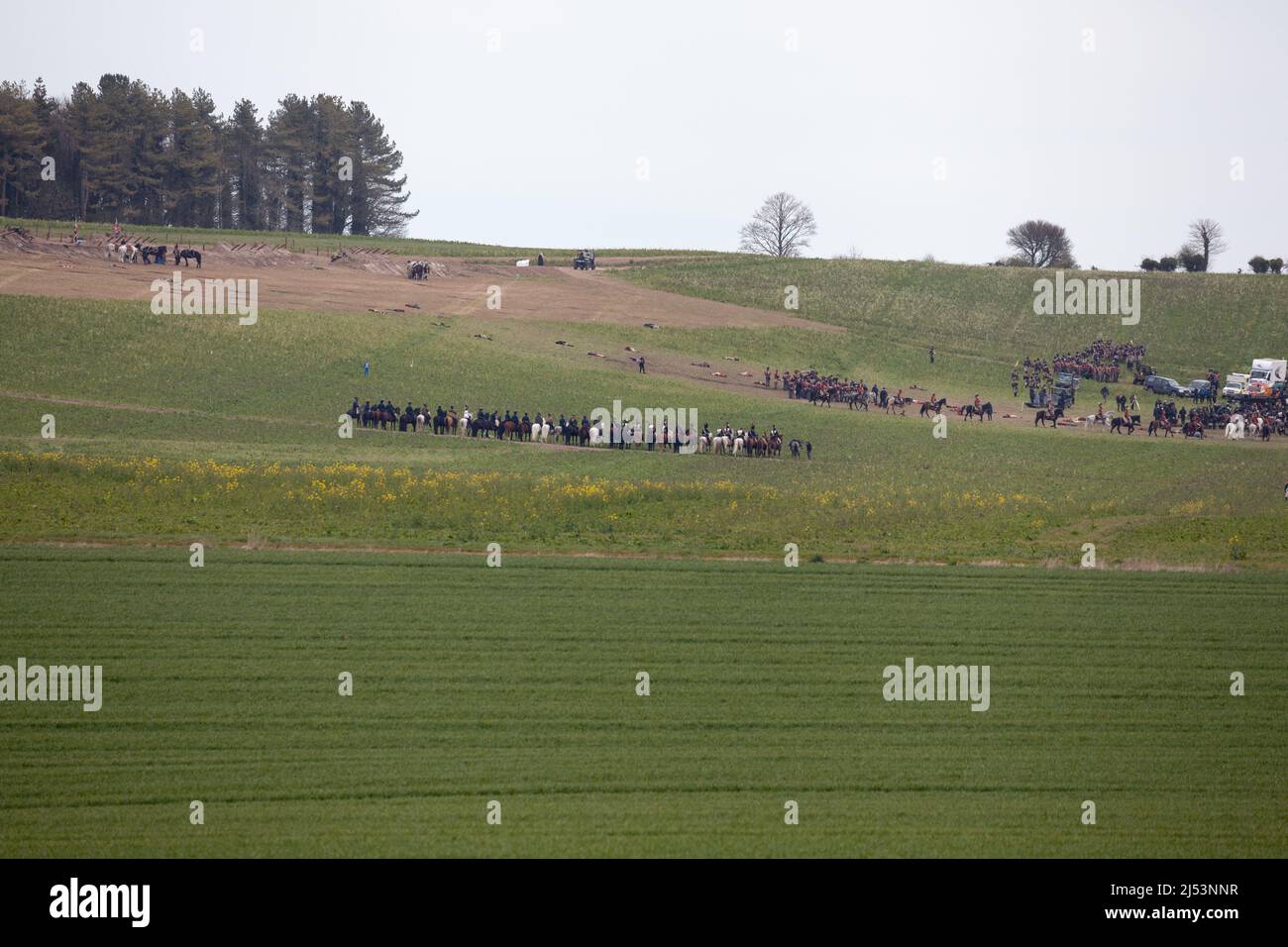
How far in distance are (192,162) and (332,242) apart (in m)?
23.5

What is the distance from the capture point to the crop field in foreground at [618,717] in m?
16.1

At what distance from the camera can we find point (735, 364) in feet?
283

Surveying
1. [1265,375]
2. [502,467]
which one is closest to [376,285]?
[502,467]

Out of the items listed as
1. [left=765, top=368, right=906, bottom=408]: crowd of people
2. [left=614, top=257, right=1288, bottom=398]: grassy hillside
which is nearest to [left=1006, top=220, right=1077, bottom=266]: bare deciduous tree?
[left=614, top=257, right=1288, bottom=398]: grassy hillside

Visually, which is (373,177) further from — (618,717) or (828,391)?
(618,717)

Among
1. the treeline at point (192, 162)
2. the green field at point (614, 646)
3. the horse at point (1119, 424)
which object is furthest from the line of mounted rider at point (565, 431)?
the treeline at point (192, 162)

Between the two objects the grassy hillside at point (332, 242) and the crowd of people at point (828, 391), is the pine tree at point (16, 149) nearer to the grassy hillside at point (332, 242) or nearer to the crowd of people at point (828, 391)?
Answer: the grassy hillside at point (332, 242)

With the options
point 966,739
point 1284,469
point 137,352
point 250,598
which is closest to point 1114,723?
point 966,739

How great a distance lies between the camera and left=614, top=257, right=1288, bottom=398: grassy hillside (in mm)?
93500

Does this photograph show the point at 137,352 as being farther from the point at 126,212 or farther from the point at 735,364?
the point at 126,212

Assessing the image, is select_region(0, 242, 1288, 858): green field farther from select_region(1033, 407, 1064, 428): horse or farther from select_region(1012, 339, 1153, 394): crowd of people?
select_region(1012, 339, 1153, 394): crowd of people

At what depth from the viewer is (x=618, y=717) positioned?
66.8 ft

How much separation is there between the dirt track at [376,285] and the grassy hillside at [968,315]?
5368 millimetres

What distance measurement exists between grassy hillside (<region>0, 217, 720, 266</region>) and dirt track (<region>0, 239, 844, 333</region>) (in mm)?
5559
